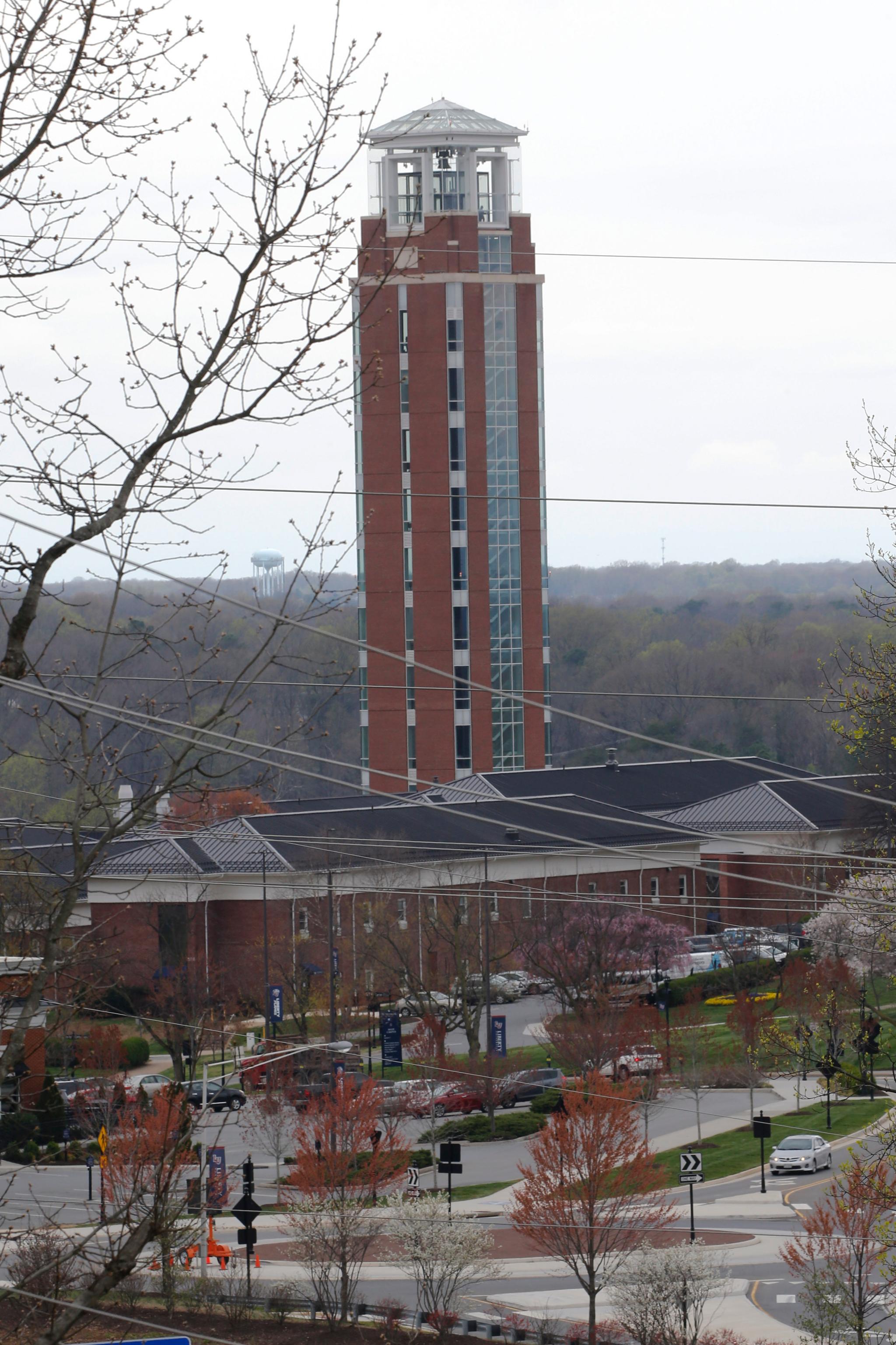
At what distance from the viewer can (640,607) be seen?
158500 millimetres

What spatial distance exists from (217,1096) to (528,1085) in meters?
30.2

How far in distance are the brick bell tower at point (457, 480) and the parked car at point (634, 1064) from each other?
29.2 m

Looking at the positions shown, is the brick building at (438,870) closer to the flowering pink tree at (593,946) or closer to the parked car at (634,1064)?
the flowering pink tree at (593,946)

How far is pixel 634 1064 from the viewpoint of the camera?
3641 centimetres

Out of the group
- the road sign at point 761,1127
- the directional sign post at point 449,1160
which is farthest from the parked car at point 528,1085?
the road sign at point 761,1127

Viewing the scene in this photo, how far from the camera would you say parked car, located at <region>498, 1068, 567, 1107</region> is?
3609 centimetres

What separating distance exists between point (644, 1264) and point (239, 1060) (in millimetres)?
14521

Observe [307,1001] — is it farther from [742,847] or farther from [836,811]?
[836,811]

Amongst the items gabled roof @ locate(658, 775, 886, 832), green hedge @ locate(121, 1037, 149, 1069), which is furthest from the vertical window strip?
green hedge @ locate(121, 1037, 149, 1069)

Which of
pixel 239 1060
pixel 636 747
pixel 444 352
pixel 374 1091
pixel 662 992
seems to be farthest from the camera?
pixel 636 747

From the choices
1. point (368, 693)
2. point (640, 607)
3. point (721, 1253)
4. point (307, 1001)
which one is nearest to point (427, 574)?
point (368, 693)

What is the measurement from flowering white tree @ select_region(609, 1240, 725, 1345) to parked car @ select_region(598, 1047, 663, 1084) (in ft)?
42.5

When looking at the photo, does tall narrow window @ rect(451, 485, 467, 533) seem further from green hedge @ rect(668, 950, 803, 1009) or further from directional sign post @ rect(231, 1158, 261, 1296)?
directional sign post @ rect(231, 1158, 261, 1296)

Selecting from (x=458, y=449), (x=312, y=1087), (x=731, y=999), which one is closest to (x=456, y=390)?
(x=458, y=449)
